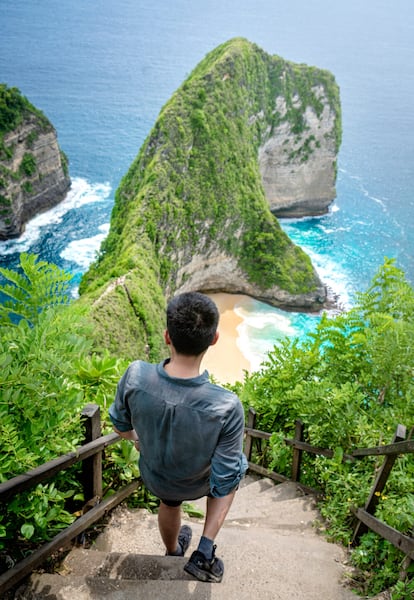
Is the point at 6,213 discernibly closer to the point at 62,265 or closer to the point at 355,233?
the point at 62,265

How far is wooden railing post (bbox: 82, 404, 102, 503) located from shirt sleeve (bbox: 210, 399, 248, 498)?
1164mm

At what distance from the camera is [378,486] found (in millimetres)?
4371

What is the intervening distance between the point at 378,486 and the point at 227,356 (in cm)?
2591

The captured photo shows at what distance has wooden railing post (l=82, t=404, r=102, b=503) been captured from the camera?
391cm

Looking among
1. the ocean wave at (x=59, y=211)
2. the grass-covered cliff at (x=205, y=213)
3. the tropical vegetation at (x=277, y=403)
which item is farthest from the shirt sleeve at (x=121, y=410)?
the ocean wave at (x=59, y=211)

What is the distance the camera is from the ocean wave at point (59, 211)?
41.5m

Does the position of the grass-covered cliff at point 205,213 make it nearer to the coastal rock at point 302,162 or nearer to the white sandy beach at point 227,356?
the white sandy beach at point 227,356

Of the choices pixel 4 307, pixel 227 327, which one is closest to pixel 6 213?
pixel 227 327

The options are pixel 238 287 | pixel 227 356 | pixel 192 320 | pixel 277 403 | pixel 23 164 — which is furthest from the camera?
pixel 23 164

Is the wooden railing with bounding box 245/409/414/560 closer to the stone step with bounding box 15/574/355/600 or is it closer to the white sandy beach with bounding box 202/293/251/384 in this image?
the stone step with bounding box 15/574/355/600

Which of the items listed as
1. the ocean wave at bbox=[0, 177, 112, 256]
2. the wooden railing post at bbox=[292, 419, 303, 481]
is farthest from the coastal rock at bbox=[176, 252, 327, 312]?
the wooden railing post at bbox=[292, 419, 303, 481]

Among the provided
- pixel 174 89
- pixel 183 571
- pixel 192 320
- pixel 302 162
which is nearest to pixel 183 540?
pixel 183 571

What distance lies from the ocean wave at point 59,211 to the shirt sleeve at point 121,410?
38966 mm

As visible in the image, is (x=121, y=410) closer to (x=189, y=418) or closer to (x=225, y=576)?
(x=189, y=418)
